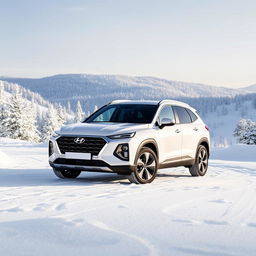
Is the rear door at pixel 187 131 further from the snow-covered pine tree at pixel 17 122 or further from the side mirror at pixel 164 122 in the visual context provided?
the snow-covered pine tree at pixel 17 122

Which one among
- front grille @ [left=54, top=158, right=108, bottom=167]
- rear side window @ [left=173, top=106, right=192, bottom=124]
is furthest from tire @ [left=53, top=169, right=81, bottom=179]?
rear side window @ [left=173, top=106, right=192, bottom=124]

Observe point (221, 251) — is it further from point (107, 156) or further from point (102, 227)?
point (107, 156)

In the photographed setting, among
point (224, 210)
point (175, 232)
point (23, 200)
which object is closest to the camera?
point (175, 232)

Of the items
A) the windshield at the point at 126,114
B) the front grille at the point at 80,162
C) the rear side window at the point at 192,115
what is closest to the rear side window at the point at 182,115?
the rear side window at the point at 192,115

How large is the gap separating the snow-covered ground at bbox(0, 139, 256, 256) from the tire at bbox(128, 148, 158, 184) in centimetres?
30

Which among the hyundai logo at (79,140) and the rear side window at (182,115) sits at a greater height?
the rear side window at (182,115)

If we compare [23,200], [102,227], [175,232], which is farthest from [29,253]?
[23,200]

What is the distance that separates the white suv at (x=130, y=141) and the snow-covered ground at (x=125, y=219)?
1.42 ft

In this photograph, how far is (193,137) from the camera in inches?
463

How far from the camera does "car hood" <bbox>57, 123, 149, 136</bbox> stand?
31.1ft

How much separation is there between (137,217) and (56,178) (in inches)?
206

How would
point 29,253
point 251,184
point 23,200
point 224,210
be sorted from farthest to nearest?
point 251,184, point 23,200, point 224,210, point 29,253

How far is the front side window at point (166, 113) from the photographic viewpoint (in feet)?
35.4

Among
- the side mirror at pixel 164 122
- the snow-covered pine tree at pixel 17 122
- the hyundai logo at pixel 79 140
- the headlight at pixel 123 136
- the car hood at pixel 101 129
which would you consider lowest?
the snow-covered pine tree at pixel 17 122
